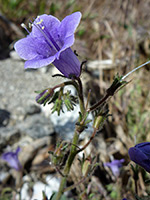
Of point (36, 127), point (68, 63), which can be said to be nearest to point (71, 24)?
point (68, 63)

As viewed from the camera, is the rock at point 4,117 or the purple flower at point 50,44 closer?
the purple flower at point 50,44

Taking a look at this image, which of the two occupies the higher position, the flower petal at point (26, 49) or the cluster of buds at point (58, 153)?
the flower petal at point (26, 49)

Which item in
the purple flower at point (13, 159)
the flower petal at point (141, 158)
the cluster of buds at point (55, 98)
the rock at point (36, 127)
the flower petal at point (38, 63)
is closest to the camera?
the flower petal at point (38, 63)

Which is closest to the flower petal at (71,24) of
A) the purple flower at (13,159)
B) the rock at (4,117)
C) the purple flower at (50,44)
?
the purple flower at (50,44)

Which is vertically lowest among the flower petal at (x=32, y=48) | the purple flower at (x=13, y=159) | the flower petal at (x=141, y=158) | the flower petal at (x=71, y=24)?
the flower petal at (x=141, y=158)

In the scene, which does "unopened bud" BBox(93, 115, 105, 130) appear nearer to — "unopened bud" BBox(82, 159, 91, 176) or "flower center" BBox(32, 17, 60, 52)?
"unopened bud" BBox(82, 159, 91, 176)

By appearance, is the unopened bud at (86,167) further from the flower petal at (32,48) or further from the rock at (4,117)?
the rock at (4,117)
